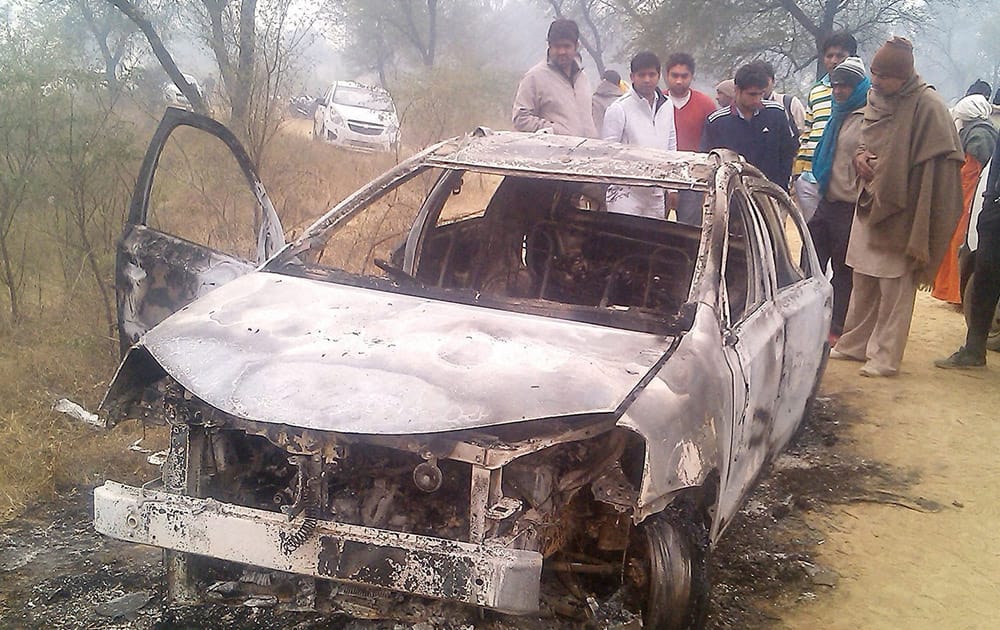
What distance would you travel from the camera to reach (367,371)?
264 cm

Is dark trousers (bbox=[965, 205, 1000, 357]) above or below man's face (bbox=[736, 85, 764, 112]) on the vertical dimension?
below

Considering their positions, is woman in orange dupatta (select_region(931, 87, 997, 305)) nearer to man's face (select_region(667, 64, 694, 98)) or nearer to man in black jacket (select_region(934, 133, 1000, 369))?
man in black jacket (select_region(934, 133, 1000, 369))

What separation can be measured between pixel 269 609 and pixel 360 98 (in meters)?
14.8

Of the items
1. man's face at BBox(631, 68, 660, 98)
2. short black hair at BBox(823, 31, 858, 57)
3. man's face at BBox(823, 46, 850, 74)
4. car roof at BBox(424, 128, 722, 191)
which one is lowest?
car roof at BBox(424, 128, 722, 191)

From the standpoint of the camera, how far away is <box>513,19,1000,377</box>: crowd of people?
5707 mm

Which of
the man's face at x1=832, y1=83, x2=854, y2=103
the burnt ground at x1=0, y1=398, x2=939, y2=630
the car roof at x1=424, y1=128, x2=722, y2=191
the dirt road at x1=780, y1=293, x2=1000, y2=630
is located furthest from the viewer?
the man's face at x1=832, y1=83, x2=854, y2=103

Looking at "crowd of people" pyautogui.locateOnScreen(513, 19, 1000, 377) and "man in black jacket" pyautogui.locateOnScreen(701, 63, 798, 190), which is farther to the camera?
"man in black jacket" pyautogui.locateOnScreen(701, 63, 798, 190)

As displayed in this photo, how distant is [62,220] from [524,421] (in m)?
5.03

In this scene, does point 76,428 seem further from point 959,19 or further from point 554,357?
point 959,19

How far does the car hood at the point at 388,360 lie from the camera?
248 centimetres

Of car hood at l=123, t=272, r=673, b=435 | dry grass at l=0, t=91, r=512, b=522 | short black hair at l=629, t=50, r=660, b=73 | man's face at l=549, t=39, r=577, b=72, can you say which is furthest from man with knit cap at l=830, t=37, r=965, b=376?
car hood at l=123, t=272, r=673, b=435

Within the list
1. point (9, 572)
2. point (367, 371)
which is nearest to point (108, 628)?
point (9, 572)

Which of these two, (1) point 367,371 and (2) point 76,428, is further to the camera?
(2) point 76,428

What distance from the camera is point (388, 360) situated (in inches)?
106
